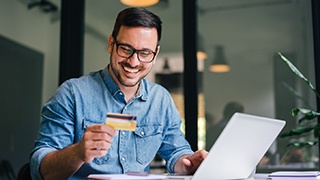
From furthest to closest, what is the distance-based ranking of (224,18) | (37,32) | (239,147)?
1. (37,32)
2. (224,18)
3. (239,147)

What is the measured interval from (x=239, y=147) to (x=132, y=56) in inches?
22.3

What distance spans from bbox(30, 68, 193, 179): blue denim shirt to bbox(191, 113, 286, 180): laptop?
0.46 meters

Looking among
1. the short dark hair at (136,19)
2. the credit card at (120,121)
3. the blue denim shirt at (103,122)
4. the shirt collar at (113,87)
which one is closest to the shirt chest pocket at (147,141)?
the blue denim shirt at (103,122)

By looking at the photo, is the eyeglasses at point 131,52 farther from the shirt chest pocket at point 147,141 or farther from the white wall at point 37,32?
the white wall at point 37,32

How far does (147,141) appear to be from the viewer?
5.72ft

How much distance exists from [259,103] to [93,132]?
258cm

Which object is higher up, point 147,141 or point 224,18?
point 224,18

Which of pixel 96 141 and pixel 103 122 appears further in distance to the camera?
pixel 103 122

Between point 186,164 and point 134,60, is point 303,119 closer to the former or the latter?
point 186,164

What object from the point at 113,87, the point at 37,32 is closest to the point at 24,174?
the point at 113,87

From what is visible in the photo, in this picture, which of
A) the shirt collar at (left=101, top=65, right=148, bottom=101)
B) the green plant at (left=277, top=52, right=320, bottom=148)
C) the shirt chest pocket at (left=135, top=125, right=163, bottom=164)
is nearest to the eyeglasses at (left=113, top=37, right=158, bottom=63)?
the shirt collar at (left=101, top=65, right=148, bottom=101)

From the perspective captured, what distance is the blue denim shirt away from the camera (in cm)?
155

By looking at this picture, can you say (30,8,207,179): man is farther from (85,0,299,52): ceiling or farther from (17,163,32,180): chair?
(85,0,299,52): ceiling

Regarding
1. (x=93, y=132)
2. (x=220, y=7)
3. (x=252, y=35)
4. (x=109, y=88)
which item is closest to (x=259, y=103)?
(x=252, y=35)
